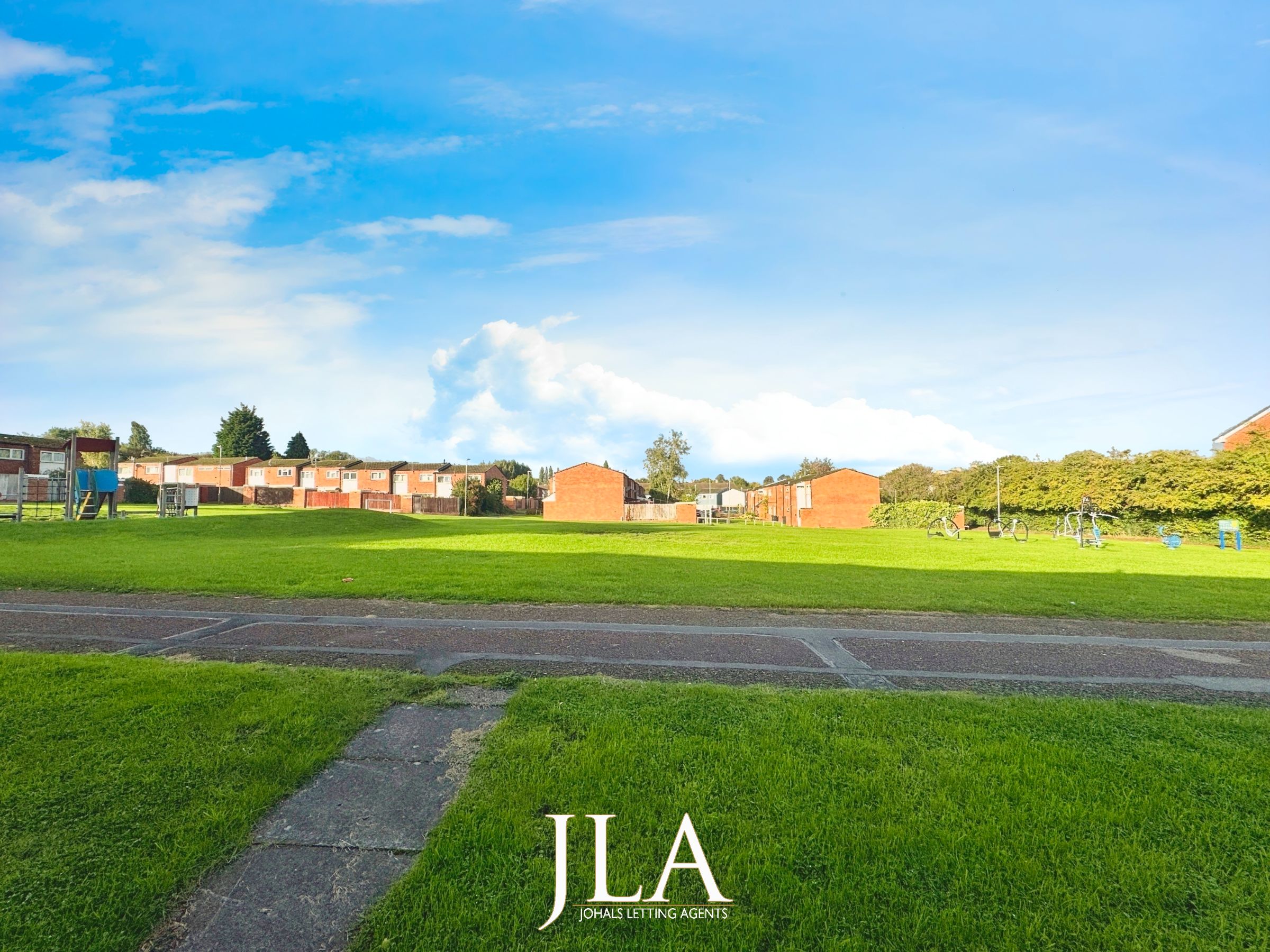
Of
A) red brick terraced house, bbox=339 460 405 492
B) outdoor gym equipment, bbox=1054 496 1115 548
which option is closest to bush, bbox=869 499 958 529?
outdoor gym equipment, bbox=1054 496 1115 548

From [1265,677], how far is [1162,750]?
347cm

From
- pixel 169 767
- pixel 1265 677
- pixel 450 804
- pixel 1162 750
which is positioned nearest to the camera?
pixel 450 804

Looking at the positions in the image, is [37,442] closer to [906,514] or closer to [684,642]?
[684,642]

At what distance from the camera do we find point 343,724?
3916mm

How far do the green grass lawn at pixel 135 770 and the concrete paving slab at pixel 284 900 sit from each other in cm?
11

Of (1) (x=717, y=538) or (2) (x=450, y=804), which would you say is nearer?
(2) (x=450, y=804)

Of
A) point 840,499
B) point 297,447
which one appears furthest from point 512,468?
point 840,499

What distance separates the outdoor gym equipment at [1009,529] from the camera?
3121 cm

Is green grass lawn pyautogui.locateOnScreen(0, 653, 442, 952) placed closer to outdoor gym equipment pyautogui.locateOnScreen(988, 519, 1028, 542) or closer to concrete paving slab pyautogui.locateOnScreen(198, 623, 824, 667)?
concrete paving slab pyautogui.locateOnScreen(198, 623, 824, 667)

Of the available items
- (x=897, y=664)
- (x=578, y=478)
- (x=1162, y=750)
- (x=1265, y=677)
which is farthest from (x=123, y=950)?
(x=578, y=478)

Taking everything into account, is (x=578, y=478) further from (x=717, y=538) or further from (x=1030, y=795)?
(x=1030, y=795)

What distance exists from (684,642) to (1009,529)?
45454 mm

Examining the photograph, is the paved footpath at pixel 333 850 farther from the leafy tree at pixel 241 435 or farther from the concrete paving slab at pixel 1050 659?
the leafy tree at pixel 241 435

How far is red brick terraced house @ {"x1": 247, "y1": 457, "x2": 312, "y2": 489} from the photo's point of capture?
2901 inches
